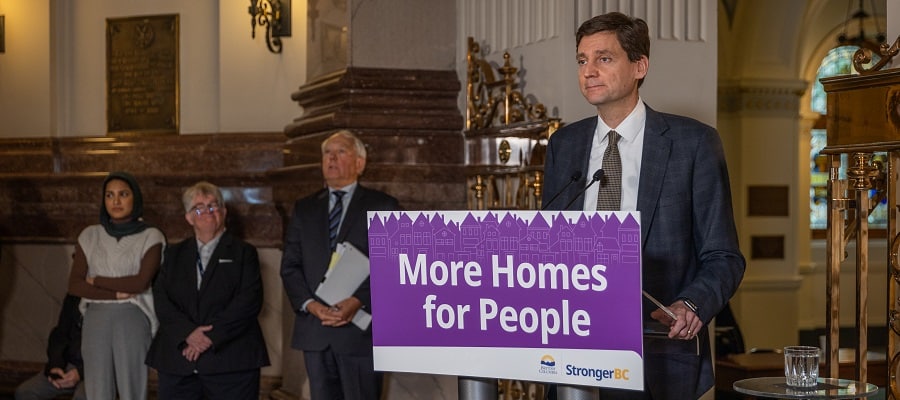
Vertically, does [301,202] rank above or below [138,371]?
above

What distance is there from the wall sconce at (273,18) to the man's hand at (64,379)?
9.39 feet

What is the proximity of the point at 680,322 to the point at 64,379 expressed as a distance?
5.60 meters

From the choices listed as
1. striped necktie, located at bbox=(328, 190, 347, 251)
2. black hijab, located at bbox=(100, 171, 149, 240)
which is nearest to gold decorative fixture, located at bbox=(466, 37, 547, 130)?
striped necktie, located at bbox=(328, 190, 347, 251)

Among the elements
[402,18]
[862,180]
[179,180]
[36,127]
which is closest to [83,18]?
[36,127]

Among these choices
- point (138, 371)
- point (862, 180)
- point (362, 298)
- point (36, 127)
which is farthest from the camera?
point (36, 127)

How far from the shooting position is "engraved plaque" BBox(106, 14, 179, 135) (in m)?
10.0

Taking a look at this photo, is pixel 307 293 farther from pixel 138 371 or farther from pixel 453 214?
pixel 453 214

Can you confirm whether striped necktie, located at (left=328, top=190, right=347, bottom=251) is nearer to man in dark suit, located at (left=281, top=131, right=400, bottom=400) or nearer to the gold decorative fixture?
man in dark suit, located at (left=281, top=131, right=400, bottom=400)

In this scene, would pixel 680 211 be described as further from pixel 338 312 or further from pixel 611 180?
pixel 338 312

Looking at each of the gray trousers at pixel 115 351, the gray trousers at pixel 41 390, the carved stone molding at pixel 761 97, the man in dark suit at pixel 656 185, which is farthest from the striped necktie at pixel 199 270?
the carved stone molding at pixel 761 97

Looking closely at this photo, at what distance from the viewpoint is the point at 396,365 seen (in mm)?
3029

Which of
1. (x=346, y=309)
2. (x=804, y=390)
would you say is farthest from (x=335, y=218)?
(x=804, y=390)

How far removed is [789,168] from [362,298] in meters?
9.43

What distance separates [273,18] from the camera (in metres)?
9.37
